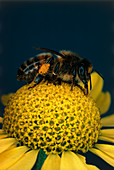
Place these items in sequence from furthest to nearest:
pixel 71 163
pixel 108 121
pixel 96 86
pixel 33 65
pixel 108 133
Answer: pixel 96 86 → pixel 108 121 → pixel 108 133 → pixel 33 65 → pixel 71 163

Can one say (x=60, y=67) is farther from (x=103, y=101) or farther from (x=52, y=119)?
(x=103, y=101)

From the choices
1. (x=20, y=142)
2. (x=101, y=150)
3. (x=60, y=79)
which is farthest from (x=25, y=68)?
(x=101, y=150)

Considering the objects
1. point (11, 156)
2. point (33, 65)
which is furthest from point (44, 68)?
point (11, 156)

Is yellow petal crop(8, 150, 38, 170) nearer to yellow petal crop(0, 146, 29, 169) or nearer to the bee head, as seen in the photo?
yellow petal crop(0, 146, 29, 169)

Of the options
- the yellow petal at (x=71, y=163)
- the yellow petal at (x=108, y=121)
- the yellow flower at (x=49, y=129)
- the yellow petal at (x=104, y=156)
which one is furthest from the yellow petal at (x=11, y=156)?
the yellow petal at (x=108, y=121)

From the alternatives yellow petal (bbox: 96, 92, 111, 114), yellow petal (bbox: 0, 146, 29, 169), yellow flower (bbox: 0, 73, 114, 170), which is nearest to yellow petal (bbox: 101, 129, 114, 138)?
yellow flower (bbox: 0, 73, 114, 170)

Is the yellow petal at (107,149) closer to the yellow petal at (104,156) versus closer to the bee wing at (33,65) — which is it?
the yellow petal at (104,156)
